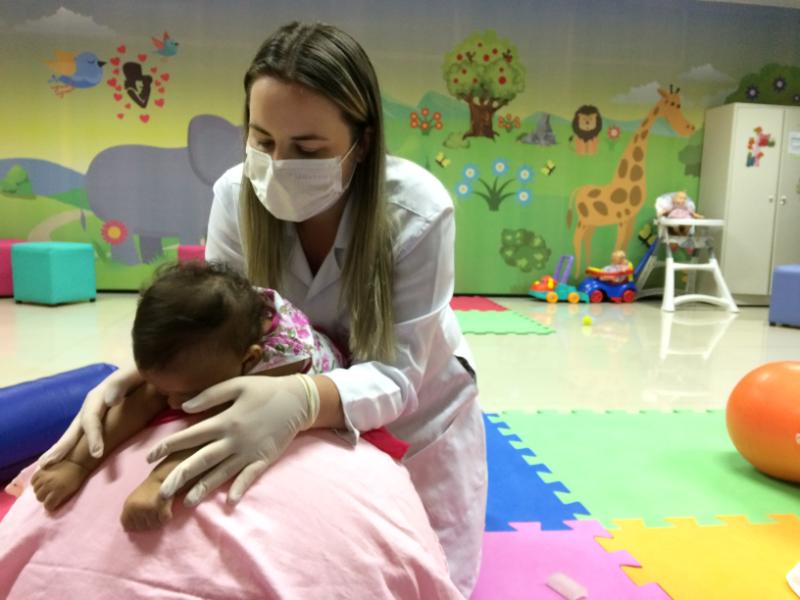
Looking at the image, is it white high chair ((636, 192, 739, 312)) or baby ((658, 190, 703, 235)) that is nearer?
white high chair ((636, 192, 739, 312))

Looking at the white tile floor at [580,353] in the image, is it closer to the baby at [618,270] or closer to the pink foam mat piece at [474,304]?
the pink foam mat piece at [474,304]

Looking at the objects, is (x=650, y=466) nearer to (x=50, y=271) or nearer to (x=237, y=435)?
(x=237, y=435)

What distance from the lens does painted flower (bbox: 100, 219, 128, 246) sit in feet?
17.4

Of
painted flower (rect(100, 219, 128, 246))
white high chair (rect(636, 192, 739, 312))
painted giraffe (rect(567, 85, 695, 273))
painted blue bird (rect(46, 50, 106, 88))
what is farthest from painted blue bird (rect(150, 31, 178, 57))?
white high chair (rect(636, 192, 739, 312))

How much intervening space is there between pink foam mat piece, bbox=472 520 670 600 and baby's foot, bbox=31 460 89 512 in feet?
2.73

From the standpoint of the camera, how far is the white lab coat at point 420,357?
1.11 m

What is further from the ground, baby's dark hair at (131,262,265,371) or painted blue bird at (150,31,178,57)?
painted blue bird at (150,31,178,57)

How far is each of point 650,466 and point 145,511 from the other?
1670 millimetres

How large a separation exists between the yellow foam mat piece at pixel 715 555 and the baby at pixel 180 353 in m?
0.97

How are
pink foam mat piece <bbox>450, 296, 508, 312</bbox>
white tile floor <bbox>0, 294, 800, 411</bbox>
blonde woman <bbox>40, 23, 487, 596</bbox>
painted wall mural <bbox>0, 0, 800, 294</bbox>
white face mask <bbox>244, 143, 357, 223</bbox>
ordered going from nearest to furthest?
blonde woman <bbox>40, 23, 487, 596</bbox>, white face mask <bbox>244, 143, 357, 223</bbox>, white tile floor <bbox>0, 294, 800, 411</bbox>, pink foam mat piece <bbox>450, 296, 508, 312</bbox>, painted wall mural <bbox>0, 0, 800, 294</bbox>

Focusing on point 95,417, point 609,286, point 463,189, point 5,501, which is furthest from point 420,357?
point 609,286

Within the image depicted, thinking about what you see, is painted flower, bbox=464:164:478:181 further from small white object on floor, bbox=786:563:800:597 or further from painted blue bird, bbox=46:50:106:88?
small white object on floor, bbox=786:563:800:597

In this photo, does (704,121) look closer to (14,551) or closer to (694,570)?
(694,570)

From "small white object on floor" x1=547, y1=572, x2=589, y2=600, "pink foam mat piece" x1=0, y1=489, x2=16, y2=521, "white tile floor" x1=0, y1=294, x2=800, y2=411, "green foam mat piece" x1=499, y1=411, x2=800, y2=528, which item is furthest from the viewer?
"white tile floor" x1=0, y1=294, x2=800, y2=411
